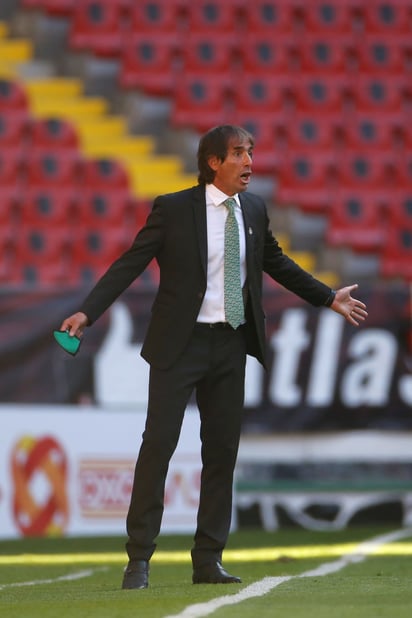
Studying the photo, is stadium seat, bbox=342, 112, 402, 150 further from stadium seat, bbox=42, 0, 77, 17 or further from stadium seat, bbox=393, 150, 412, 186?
Answer: stadium seat, bbox=42, 0, 77, 17

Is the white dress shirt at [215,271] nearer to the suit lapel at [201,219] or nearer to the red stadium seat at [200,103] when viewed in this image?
the suit lapel at [201,219]

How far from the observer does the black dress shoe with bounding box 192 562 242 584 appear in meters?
5.15

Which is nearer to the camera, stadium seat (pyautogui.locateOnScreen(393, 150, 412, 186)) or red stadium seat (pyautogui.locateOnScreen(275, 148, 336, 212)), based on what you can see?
red stadium seat (pyautogui.locateOnScreen(275, 148, 336, 212))

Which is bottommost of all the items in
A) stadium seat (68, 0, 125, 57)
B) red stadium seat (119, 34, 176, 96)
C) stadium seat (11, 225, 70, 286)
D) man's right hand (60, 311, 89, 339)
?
man's right hand (60, 311, 89, 339)

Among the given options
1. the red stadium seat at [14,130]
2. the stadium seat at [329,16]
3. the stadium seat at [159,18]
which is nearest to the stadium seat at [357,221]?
the stadium seat at [329,16]

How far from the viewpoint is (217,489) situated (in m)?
5.24

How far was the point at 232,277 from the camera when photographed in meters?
5.15

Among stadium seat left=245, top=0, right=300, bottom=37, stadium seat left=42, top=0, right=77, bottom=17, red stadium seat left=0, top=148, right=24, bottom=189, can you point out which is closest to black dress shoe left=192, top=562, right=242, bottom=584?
red stadium seat left=0, top=148, right=24, bottom=189

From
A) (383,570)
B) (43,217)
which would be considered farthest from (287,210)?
(383,570)

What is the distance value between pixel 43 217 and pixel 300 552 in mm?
6400

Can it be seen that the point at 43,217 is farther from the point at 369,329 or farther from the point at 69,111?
the point at 369,329

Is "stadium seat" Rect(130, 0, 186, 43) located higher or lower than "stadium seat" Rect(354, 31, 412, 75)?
higher

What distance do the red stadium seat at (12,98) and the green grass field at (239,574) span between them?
6.00 metres

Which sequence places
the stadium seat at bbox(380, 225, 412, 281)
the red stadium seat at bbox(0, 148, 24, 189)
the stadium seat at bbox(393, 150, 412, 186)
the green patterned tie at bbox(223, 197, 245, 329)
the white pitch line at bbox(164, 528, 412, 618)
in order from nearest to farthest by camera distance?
the white pitch line at bbox(164, 528, 412, 618), the green patterned tie at bbox(223, 197, 245, 329), the stadium seat at bbox(380, 225, 412, 281), the red stadium seat at bbox(0, 148, 24, 189), the stadium seat at bbox(393, 150, 412, 186)
